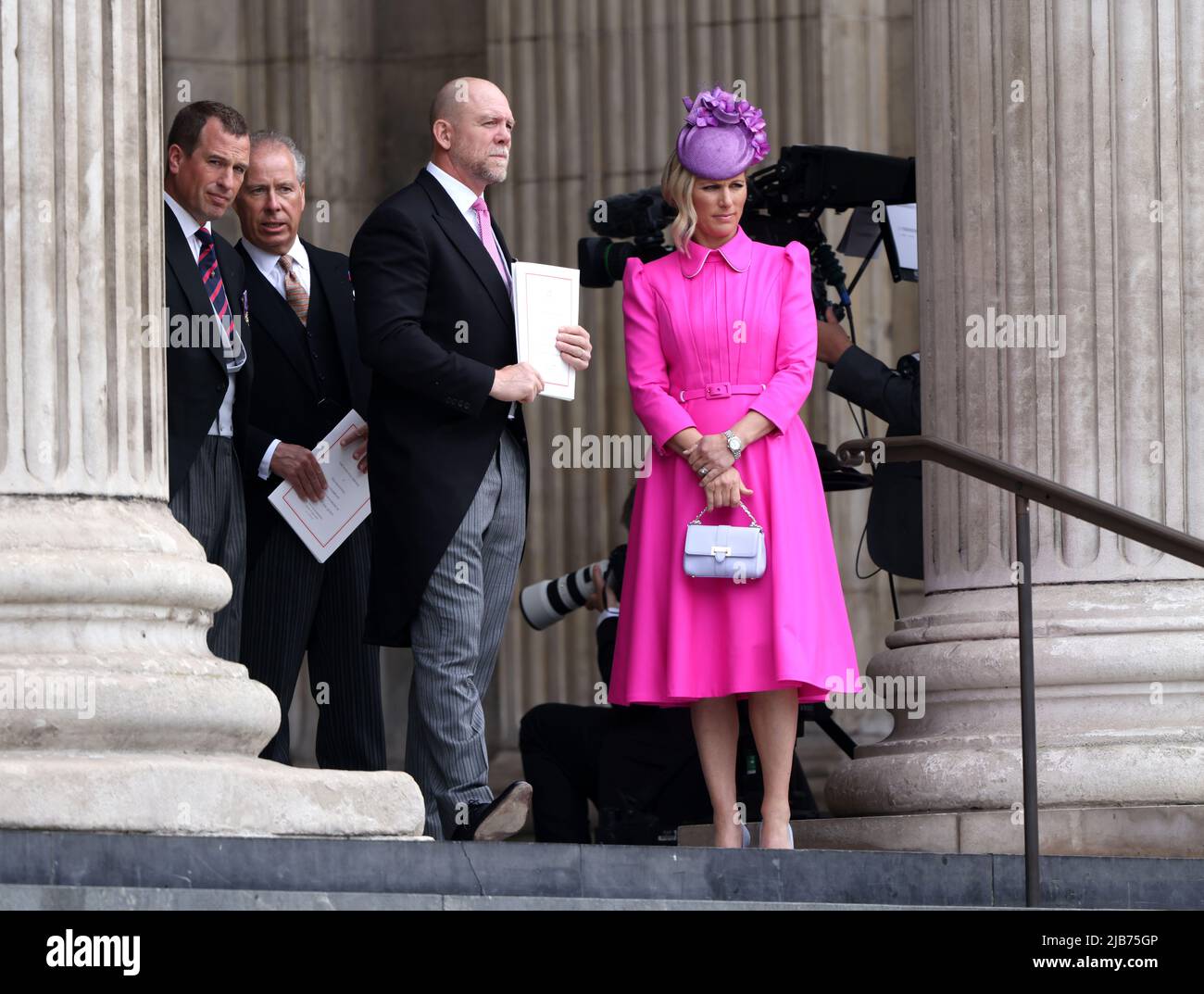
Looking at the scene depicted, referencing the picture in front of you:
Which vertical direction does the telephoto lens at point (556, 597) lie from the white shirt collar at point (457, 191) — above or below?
below

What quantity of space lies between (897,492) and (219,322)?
249cm

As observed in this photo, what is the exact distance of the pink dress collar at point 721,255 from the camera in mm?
7500

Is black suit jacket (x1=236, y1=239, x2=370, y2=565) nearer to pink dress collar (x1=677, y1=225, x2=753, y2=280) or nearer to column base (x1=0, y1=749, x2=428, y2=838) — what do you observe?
pink dress collar (x1=677, y1=225, x2=753, y2=280)

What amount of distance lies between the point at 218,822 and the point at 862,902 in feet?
5.06

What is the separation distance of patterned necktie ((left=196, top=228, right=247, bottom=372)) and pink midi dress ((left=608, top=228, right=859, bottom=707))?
3.55 feet

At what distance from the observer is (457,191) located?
7.56 meters

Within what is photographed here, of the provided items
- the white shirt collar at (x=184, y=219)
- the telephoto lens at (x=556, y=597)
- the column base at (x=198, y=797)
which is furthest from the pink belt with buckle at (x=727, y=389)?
the telephoto lens at (x=556, y=597)

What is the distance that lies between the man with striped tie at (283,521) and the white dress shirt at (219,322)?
0.87 feet

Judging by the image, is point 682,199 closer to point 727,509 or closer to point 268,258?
point 727,509

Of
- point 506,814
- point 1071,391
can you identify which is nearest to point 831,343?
point 1071,391
